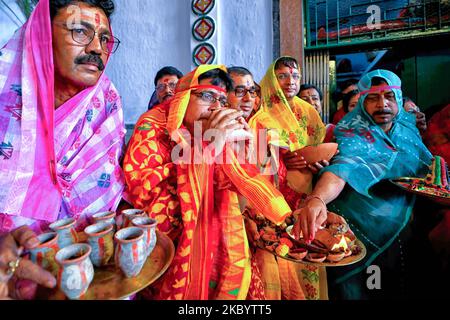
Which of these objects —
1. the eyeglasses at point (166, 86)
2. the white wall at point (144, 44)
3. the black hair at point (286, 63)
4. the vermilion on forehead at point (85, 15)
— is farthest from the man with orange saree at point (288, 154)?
the white wall at point (144, 44)

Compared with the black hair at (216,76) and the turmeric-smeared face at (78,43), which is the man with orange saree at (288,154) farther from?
the turmeric-smeared face at (78,43)

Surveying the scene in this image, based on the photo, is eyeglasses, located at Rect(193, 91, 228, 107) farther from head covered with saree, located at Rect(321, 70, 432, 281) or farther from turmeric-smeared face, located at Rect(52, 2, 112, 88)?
head covered with saree, located at Rect(321, 70, 432, 281)

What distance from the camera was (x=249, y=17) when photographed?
2.98 meters

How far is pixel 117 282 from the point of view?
0.64m

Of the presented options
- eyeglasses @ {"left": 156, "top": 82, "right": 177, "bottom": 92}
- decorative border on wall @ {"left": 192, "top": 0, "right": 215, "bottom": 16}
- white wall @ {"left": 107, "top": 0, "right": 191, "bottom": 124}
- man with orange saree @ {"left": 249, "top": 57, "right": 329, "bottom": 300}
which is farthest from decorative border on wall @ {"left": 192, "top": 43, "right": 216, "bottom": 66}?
man with orange saree @ {"left": 249, "top": 57, "right": 329, "bottom": 300}

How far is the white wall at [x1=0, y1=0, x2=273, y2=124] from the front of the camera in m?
2.97

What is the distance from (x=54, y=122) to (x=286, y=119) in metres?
1.20

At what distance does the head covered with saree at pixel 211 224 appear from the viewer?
85cm

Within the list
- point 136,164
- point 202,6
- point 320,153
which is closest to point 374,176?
point 320,153

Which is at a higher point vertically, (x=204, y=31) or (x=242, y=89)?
(x=204, y=31)

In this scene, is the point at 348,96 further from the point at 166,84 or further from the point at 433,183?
the point at 166,84
